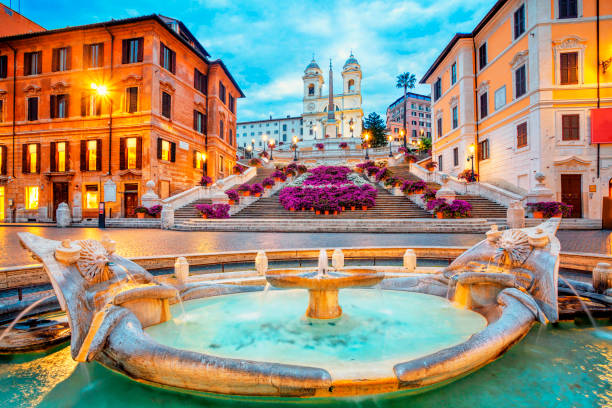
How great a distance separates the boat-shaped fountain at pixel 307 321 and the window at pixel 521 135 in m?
20.7

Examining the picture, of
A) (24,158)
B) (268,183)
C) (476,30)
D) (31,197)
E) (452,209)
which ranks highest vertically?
(476,30)

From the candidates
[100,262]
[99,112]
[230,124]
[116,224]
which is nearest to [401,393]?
[100,262]

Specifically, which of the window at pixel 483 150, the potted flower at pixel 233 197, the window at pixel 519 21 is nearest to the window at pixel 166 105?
the potted flower at pixel 233 197

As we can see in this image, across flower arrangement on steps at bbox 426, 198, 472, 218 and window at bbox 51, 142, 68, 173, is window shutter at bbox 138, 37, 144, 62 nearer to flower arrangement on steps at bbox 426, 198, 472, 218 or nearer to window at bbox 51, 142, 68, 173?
window at bbox 51, 142, 68, 173

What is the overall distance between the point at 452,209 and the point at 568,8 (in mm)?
15333

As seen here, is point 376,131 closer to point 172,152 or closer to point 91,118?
point 172,152

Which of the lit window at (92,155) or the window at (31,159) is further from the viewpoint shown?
the window at (31,159)

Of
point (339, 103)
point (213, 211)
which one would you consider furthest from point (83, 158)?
point (339, 103)

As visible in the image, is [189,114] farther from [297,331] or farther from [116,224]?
[297,331]

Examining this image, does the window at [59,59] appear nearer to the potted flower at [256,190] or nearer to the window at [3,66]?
the window at [3,66]

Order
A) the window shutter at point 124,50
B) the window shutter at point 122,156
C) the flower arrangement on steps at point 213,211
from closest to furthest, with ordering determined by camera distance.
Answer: the flower arrangement on steps at point 213,211 < the window shutter at point 122,156 < the window shutter at point 124,50

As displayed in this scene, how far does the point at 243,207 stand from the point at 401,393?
64.3ft

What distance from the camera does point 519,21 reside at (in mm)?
21828

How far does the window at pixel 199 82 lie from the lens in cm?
3172
